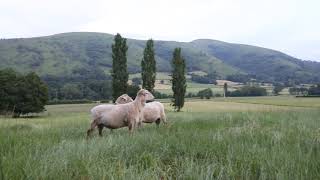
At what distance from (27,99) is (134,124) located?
2979 inches

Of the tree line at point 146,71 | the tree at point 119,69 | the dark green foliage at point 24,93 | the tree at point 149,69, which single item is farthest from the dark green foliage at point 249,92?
the tree at point 119,69

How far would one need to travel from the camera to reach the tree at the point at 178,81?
8744 centimetres

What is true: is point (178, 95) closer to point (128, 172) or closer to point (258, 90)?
point (258, 90)

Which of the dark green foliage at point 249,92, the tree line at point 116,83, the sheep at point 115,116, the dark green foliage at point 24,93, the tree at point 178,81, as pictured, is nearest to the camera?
the sheep at point 115,116

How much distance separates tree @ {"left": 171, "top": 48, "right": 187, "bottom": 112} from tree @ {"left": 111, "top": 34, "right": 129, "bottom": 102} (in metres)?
13.4

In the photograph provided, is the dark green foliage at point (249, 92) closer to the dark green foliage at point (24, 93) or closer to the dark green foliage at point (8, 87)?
the dark green foliage at point (24, 93)

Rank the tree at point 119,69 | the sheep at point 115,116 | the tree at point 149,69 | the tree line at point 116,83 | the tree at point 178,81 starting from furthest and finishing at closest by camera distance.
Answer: the tree at point 178,81
the tree at point 149,69
the tree line at point 116,83
the tree at point 119,69
the sheep at point 115,116

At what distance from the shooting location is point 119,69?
3068 inches

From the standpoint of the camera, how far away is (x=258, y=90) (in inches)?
5655

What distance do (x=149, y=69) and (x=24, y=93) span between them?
24.4m

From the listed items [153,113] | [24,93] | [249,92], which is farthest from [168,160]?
[249,92]

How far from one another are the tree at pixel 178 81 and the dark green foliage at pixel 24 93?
25.5 metres

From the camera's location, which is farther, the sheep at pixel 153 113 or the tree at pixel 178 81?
the tree at pixel 178 81

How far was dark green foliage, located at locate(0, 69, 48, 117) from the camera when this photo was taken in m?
84.5
